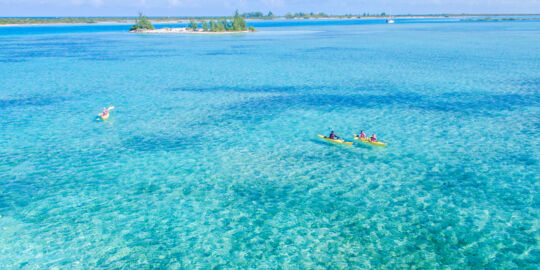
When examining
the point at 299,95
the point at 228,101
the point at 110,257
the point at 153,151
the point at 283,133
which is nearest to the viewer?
the point at 110,257

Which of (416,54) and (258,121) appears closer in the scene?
(258,121)

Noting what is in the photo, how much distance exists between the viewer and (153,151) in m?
31.5

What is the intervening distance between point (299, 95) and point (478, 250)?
36.0 metres

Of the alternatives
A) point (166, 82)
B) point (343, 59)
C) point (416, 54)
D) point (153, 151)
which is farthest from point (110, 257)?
point (416, 54)

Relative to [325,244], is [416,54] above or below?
above

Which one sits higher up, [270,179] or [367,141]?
[367,141]

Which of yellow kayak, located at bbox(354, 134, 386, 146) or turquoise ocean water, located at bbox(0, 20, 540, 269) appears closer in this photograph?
turquoise ocean water, located at bbox(0, 20, 540, 269)

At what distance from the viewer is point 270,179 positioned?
26.1 meters

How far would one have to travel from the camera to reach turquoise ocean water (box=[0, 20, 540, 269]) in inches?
743

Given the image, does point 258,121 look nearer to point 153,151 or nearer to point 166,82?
point 153,151

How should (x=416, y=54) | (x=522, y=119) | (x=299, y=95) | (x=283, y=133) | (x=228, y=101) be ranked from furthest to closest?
(x=416, y=54), (x=299, y=95), (x=228, y=101), (x=522, y=119), (x=283, y=133)

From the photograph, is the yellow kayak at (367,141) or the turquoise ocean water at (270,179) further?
the yellow kayak at (367,141)

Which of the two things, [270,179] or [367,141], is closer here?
[270,179]

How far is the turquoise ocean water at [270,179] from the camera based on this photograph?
18875 mm
